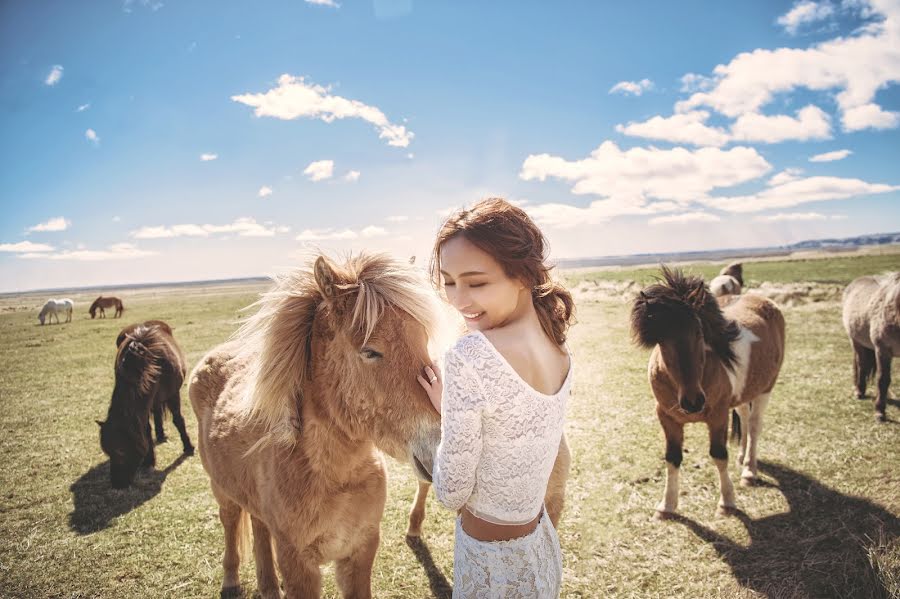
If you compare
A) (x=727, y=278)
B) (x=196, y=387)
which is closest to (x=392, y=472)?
(x=196, y=387)

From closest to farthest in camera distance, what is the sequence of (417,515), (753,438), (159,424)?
(417,515)
(753,438)
(159,424)

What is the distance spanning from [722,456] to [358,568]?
→ 4.31 metres

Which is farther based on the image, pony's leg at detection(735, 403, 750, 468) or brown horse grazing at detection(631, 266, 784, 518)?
pony's leg at detection(735, 403, 750, 468)

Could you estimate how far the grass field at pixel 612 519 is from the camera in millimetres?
3744

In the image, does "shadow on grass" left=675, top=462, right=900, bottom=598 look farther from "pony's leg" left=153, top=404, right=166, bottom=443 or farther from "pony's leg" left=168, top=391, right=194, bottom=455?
"pony's leg" left=153, top=404, right=166, bottom=443

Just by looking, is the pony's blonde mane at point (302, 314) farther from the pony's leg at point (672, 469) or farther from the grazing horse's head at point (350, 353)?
the pony's leg at point (672, 469)

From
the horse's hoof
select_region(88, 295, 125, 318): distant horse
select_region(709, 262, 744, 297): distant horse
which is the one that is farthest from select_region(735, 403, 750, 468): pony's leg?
select_region(88, 295, 125, 318): distant horse

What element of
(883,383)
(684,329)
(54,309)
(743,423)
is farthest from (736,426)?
(54,309)

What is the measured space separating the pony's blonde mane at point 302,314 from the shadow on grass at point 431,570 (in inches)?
103

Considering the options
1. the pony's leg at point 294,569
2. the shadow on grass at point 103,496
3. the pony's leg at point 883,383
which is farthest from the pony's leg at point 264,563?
the pony's leg at point 883,383

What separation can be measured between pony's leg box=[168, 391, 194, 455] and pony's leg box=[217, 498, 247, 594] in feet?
13.3

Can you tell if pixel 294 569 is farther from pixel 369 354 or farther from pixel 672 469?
pixel 672 469

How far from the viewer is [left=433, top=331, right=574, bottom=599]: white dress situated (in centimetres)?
135

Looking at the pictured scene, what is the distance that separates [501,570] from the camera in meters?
1.49
